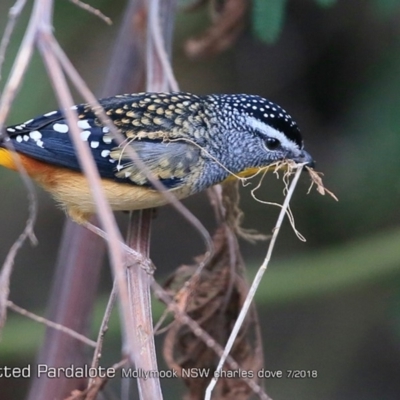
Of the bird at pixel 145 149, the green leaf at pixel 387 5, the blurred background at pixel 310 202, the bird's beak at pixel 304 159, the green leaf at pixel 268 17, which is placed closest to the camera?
the bird at pixel 145 149

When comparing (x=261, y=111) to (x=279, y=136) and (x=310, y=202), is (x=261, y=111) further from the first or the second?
(x=310, y=202)

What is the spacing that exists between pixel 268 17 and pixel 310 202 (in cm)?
142

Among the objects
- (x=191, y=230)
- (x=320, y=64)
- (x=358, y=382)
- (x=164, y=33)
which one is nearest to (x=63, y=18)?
(x=164, y=33)

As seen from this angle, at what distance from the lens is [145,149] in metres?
2.70

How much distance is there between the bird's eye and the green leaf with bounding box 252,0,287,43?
513 mm

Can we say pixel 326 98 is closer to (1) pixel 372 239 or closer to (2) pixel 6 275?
(1) pixel 372 239

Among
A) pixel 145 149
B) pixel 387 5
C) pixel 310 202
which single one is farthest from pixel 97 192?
pixel 310 202

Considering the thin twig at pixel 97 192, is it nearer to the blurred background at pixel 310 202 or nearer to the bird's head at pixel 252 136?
the bird's head at pixel 252 136

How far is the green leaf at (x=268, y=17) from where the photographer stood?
3135mm

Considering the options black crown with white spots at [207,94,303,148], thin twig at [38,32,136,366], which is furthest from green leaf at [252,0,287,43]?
thin twig at [38,32,136,366]

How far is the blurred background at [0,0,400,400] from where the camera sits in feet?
12.5

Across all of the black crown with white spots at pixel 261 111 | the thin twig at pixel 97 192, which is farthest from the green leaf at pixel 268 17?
the thin twig at pixel 97 192

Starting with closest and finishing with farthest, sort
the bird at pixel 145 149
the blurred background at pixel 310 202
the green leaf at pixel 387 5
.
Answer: the bird at pixel 145 149 → the green leaf at pixel 387 5 → the blurred background at pixel 310 202

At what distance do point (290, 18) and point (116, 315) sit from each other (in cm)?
204
